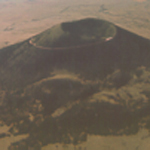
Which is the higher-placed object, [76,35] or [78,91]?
[76,35]

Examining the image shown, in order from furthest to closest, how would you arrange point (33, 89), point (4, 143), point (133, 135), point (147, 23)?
point (147, 23), point (33, 89), point (4, 143), point (133, 135)

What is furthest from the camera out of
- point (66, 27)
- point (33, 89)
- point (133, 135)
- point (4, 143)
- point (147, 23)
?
point (147, 23)

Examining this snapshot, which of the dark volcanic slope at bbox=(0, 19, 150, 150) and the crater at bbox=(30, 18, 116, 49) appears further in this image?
the crater at bbox=(30, 18, 116, 49)

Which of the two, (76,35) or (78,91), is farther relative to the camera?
(76,35)

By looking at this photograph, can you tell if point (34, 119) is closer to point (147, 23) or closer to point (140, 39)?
point (140, 39)

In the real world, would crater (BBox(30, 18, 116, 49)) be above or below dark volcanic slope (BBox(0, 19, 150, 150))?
above

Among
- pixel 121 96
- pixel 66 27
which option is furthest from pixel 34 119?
pixel 66 27

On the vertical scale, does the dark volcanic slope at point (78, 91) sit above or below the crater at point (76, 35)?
below

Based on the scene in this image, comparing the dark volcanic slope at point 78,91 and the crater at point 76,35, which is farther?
the crater at point 76,35
